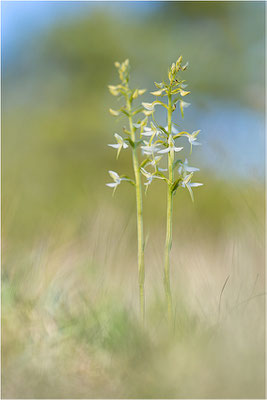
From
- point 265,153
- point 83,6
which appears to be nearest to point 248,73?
point 83,6

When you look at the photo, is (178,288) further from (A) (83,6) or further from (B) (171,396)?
(A) (83,6)

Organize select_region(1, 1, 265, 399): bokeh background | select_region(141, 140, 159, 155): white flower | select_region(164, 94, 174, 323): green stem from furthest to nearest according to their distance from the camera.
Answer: select_region(141, 140, 159, 155): white flower
select_region(164, 94, 174, 323): green stem
select_region(1, 1, 265, 399): bokeh background

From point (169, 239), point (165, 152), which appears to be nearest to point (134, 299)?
point (169, 239)

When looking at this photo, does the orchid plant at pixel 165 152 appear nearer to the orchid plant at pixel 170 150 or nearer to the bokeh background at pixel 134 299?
the orchid plant at pixel 170 150

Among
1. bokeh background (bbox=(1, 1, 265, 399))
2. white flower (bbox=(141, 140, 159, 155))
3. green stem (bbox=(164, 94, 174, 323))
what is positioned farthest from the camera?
white flower (bbox=(141, 140, 159, 155))

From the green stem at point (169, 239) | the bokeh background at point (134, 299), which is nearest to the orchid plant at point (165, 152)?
the green stem at point (169, 239)

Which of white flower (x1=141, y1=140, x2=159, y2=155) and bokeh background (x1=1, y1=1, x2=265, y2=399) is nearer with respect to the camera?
bokeh background (x1=1, y1=1, x2=265, y2=399)

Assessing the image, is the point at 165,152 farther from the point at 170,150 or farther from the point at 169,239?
the point at 169,239

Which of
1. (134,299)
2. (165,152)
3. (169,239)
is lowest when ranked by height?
(134,299)

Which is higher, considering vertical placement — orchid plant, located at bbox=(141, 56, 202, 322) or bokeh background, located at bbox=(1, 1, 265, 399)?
orchid plant, located at bbox=(141, 56, 202, 322)

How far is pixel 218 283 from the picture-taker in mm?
2098

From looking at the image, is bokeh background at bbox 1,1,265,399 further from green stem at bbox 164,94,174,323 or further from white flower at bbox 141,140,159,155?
white flower at bbox 141,140,159,155

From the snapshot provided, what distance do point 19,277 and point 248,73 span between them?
52.6 feet

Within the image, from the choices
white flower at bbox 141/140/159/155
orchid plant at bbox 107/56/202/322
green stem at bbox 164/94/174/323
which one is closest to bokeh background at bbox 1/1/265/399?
green stem at bbox 164/94/174/323
